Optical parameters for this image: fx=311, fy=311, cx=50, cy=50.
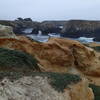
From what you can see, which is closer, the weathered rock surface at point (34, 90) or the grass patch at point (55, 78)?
the weathered rock surface at point (34, 90)

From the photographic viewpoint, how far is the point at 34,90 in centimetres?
Answer: 713

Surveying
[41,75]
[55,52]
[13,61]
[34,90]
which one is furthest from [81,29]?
[34,90]

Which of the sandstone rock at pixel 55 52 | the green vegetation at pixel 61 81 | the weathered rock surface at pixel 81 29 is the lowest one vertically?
the weathered rock surface at pixel 81 29

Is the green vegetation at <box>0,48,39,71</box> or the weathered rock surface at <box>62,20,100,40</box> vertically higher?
the green vegetation at <box>0,48,39,71</box>

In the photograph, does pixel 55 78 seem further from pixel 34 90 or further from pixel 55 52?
pixel 55 52

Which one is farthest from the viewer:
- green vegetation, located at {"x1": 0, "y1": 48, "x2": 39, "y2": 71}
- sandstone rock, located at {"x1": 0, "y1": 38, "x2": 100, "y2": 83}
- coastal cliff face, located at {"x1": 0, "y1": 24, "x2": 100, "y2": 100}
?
sandstone rock, located at {"x1": 0, "y1": 38, "x2": 100, "y2": 83}

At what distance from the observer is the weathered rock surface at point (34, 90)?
665 centimetres

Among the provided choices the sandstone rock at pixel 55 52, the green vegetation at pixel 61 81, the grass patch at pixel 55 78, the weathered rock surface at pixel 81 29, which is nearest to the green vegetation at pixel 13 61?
the grass patch at pixel 55 78

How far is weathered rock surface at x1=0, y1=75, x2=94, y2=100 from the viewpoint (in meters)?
6.65

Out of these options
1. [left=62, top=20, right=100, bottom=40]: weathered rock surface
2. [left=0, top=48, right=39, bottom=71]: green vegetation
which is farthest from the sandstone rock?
[left=62, top=20, right=100, bottom=40]: weathered rock surface

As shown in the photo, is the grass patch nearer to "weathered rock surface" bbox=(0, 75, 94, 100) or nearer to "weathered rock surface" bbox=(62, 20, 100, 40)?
"weathered rock surface" bbox=(0, 75, 94, 100)

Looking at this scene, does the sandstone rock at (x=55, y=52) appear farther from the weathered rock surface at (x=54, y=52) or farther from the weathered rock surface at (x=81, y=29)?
the weathered rock surface at (x=81, y=29)

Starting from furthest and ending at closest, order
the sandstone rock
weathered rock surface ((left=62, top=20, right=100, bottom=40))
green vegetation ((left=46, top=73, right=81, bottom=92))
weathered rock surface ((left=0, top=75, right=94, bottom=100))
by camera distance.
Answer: weathered rock surface ((left=62, top=20, right=100, bottom=40)) → the sandstone rock → green vegetation ((left=46, top=73, right=81, bottom=92)) → weathered rock surface ((left=0, top=75, right=94, bottom=100))

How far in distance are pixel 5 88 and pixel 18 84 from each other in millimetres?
466
